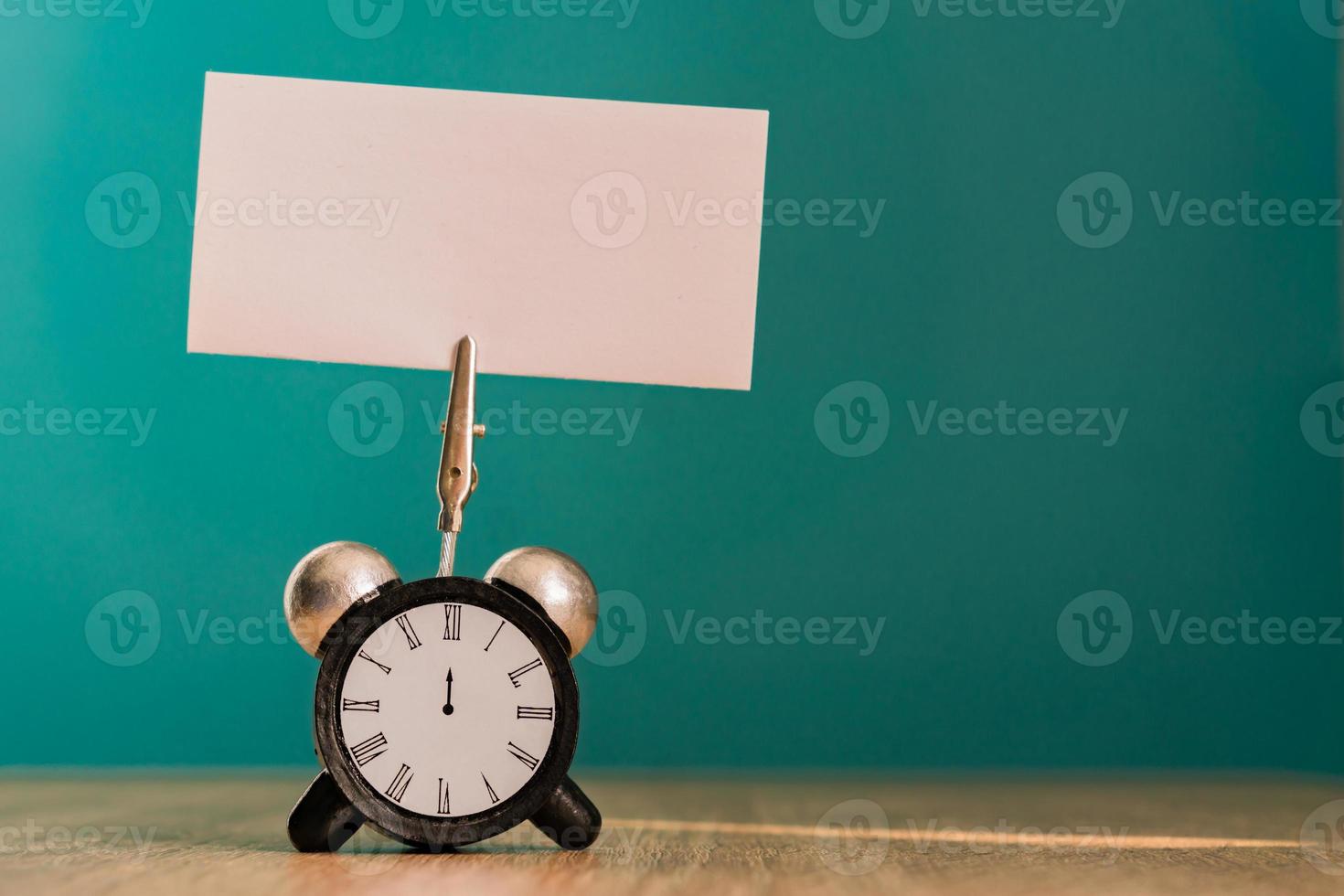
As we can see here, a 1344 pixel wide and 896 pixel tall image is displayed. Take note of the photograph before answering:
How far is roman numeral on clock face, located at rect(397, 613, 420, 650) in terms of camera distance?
Result: 1127 millimetres

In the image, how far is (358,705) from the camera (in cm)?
111

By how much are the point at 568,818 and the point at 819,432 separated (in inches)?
53.9

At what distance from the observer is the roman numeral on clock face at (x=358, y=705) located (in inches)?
43.7

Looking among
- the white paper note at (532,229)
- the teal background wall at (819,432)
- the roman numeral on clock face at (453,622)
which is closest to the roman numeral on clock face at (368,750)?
the roman numeral on clock face at (453,622)

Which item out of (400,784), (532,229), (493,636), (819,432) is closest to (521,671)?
(493,636)

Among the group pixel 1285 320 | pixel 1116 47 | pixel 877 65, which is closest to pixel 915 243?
pixel 877 65

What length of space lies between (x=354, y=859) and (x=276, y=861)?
6 cm

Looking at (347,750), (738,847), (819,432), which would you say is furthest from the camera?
(819,432)

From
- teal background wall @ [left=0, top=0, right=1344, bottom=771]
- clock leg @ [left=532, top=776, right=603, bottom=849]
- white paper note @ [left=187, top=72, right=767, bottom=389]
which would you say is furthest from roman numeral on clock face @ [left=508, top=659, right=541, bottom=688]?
teal background wall @ [left=0, top=0, right=1344, bottom=771]

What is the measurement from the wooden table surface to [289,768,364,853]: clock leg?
24mm

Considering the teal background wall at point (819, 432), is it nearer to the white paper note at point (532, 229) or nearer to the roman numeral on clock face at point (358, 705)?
the white paper note at point (532, 229)

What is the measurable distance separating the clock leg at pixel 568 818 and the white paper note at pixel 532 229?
1.30 feet

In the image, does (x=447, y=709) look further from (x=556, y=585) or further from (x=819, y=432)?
(x=819, y=432)

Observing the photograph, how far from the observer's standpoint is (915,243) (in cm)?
245
